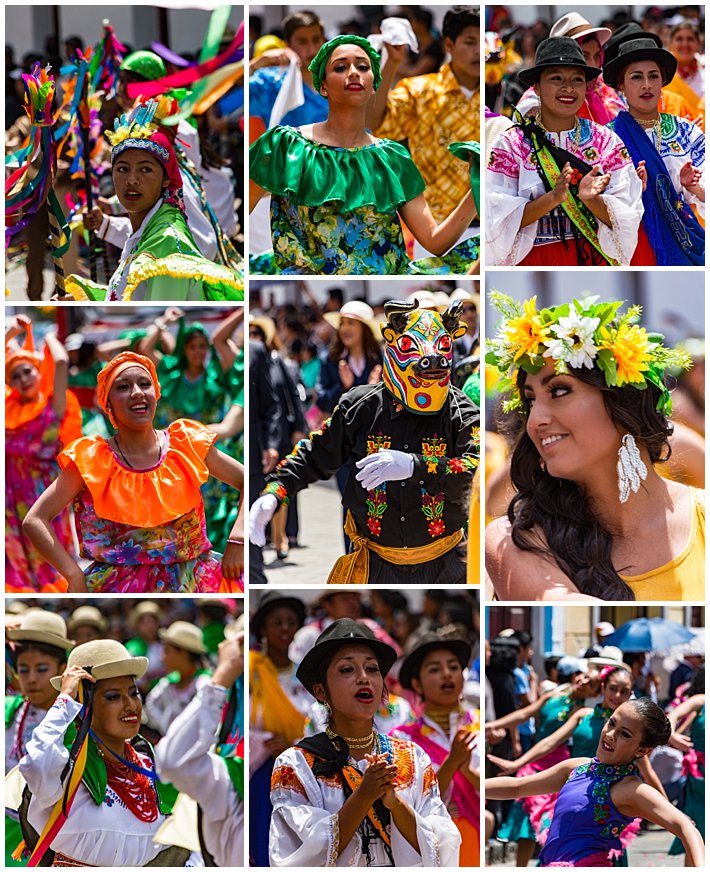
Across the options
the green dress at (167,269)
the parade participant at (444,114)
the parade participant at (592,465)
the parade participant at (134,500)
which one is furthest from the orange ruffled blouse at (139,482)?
the parade participant at (444,114)

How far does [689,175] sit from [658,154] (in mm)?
173

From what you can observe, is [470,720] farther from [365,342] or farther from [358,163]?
[358,163]

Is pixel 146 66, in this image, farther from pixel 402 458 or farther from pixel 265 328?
pixel 402 458

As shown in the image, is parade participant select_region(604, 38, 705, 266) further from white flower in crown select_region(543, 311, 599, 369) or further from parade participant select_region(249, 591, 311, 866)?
parade participant select_region(249, 591, 311, 866)

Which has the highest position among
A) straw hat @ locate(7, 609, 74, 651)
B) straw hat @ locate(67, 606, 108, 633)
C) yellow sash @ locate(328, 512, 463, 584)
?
yellow sash @ locate(328, 512, 463, 584)

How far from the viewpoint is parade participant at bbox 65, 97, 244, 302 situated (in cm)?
561

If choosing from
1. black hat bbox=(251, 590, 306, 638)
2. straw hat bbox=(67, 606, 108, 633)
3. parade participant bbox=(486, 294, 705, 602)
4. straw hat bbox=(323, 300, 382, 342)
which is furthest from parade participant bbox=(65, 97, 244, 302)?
straw hat bbox=(67, 606, 108, 633)

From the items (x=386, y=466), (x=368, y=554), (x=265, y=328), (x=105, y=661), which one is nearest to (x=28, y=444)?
(x=265, y=328)

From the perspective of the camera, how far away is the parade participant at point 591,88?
5.52 metres

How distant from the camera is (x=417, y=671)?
21.5 feet

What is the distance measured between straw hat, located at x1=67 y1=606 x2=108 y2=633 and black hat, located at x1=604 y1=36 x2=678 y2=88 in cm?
504

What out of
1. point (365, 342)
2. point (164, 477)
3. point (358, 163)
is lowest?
point (164, 477)

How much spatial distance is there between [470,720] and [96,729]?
2159 mm

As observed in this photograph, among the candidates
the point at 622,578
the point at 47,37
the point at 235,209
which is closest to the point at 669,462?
the point at 622,578
